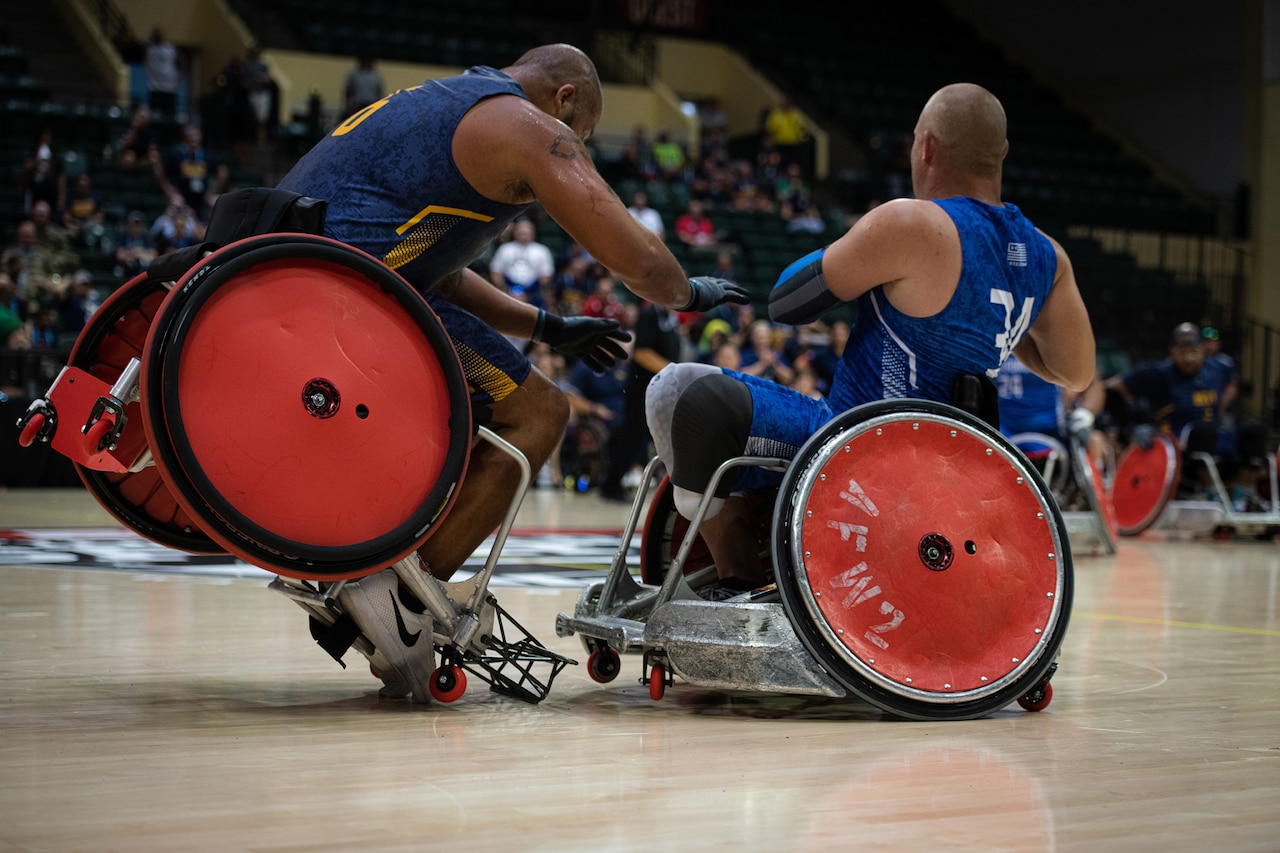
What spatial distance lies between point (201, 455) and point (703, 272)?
15498 mm

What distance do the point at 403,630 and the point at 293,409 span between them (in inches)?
25.4

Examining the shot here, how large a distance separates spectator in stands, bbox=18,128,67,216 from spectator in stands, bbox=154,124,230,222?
3.91 ft

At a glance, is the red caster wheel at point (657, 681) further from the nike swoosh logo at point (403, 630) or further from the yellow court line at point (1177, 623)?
the yellow court line at point (1177, 623)

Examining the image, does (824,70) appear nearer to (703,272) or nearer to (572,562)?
(703,272)

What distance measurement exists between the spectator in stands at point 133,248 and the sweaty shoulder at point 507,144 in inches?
431

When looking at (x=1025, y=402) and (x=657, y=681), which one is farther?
(x=1025, y=402)

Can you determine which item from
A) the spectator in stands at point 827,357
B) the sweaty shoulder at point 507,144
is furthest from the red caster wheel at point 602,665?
the spectator in stands at point 827,357

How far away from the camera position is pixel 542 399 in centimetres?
344

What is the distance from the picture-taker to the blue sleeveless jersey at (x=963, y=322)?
3.37m

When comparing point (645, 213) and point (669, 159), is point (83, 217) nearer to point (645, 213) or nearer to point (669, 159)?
point (645, 213)

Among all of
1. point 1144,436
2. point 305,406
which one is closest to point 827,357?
point 1144,436

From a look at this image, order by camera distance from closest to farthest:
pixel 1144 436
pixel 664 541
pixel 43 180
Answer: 1. pixel 664 541
2. pixel 1144 436
3. pixel 43 180

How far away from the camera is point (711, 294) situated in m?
3.33

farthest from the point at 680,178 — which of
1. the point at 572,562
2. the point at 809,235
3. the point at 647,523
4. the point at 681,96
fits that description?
the point at 647,523
